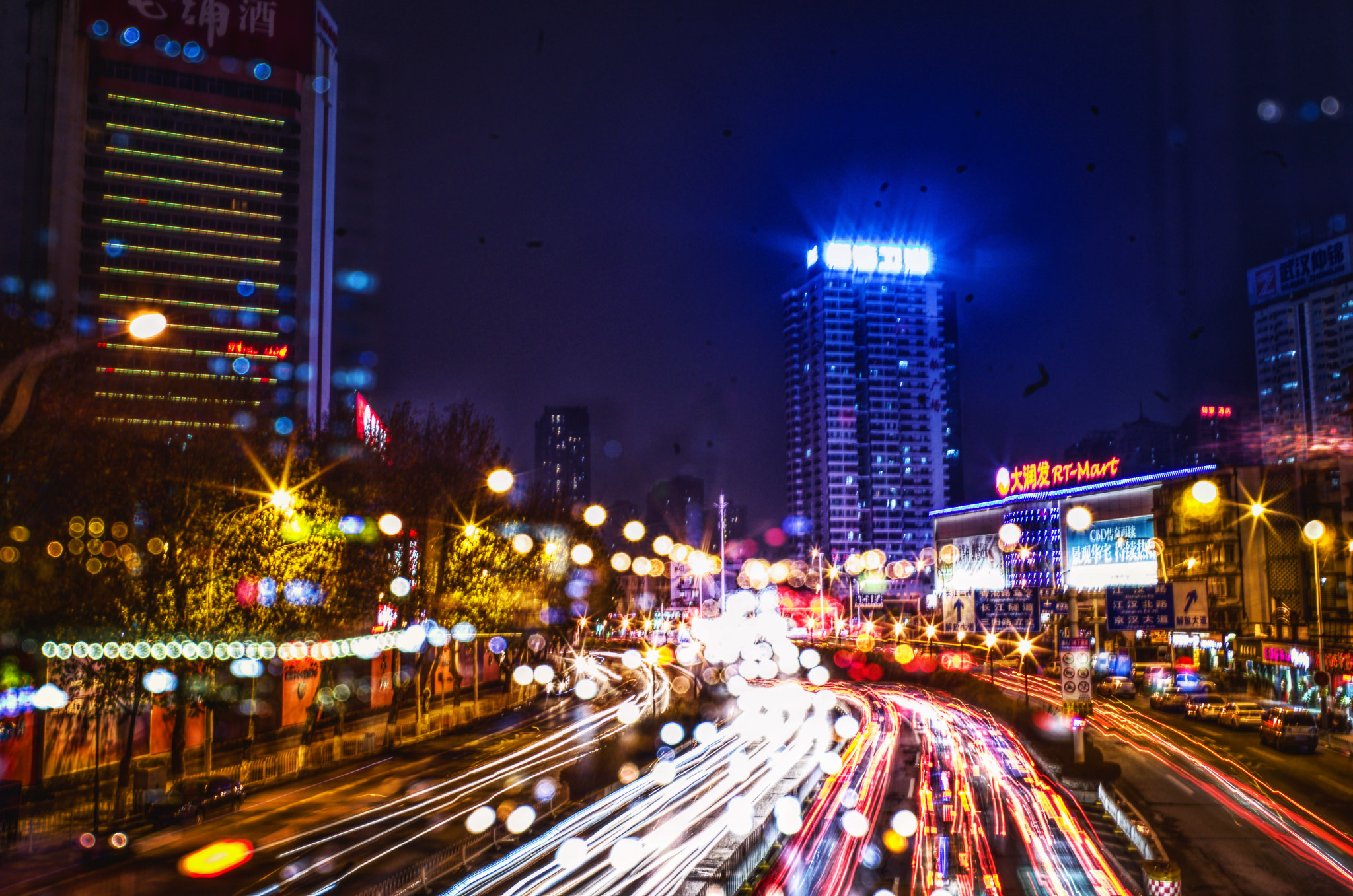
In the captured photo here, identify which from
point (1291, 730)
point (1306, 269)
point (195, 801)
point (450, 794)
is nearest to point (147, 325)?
point (195, 801)

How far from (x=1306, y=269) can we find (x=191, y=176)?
181667mm

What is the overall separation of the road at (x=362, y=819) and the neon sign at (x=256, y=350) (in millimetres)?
74508

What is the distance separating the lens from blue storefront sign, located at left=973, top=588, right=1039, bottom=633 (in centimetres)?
2727

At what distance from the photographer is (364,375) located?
11888 centimetres

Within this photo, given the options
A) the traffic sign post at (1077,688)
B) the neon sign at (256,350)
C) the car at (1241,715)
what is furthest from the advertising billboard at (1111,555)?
the neon sign at (256,350)

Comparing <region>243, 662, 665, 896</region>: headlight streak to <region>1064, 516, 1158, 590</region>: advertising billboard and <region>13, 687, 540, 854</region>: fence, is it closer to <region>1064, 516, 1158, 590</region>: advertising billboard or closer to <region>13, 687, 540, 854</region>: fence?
<region>13, 687, 540, 854</region>: fence

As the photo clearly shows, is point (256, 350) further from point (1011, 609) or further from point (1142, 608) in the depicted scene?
point (1142, 608)

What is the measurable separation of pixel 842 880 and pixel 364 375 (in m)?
110

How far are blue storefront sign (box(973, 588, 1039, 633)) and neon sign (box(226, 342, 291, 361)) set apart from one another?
93.5 m

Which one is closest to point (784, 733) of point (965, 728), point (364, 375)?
point (965, 728)

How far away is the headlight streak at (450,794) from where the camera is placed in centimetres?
2141

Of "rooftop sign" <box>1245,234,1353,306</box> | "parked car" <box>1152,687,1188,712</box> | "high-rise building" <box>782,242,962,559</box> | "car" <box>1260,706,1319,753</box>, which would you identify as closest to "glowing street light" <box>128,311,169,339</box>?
"car" <box>1260,706,1319,753</box>

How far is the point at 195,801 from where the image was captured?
2478 centimetres

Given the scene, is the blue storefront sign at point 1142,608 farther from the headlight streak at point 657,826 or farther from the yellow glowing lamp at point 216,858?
the yellow glowing lamp at point 216,858
